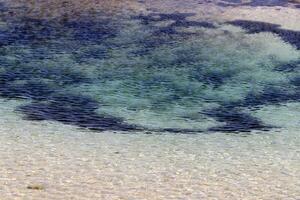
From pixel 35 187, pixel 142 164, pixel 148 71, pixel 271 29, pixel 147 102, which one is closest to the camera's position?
pixel 35 187

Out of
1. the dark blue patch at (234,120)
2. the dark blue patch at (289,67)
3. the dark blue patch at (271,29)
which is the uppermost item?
the dark blue patch at (234,120)

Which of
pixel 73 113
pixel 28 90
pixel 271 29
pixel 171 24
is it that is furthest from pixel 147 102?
pixel 271 29

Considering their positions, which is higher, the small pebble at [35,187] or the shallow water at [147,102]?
the small pebble at [35,187]

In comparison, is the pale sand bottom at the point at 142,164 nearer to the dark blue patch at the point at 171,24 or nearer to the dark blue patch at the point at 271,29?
the dark blue patch at the point at 271,29

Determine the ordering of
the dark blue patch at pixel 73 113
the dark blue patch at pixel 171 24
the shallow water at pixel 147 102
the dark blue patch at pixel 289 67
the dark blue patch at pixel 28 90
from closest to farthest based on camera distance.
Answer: the shallow water at pixel 147 102
the dark blue patch at pixel 73 113
the dark blue patch at pixel 28 90
the dark blue patch at pixel 289 67
the dark blue patch at pixel 171 24

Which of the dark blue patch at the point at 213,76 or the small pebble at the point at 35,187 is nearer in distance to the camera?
the small pebble at the point at 35,187

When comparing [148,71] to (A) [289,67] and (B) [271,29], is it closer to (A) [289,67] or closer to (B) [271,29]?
(A) [289,67]

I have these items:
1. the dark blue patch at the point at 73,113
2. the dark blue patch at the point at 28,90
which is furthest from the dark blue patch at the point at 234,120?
the dark blue patch at the point at 28,90
